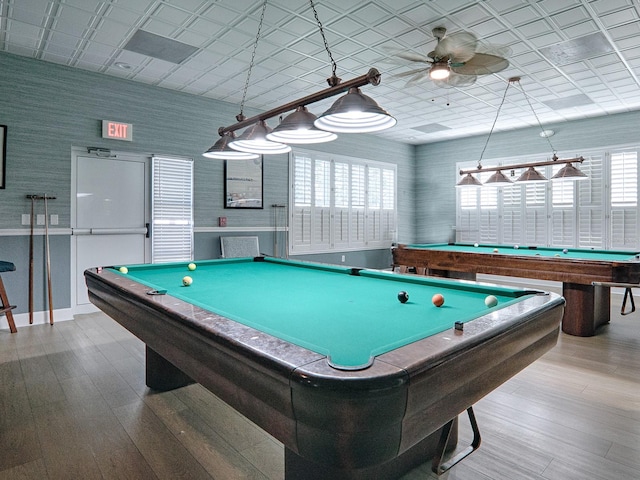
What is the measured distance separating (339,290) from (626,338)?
133 inches

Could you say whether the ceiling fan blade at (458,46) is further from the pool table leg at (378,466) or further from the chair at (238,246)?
the chair at (238,246)

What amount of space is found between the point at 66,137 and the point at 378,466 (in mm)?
4780

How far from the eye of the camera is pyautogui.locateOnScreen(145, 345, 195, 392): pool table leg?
2648 millimetres

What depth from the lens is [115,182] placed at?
496cm

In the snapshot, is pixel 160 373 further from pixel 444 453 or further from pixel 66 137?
pixel 66 137

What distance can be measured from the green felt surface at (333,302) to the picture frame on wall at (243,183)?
283cm

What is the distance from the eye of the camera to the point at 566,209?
22.8 feet

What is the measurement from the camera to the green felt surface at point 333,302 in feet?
4.27

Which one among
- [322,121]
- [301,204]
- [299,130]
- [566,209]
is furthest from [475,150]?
[322,121]

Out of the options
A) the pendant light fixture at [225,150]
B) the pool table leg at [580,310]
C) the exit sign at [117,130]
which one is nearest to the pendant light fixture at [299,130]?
the pendant light fixture at [225,150]

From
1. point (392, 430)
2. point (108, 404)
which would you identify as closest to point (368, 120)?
point (392, 430)

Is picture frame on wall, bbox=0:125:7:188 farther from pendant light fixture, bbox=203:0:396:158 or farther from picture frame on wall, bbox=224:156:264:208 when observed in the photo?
pendant light fixture, bbox=203:0:396:158

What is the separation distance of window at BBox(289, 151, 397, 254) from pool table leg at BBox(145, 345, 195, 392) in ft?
13.3

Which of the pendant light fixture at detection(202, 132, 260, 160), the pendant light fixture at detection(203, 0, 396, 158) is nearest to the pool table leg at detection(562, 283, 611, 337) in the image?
the pendant light fixture at detection(203, 0, 396, 158)
